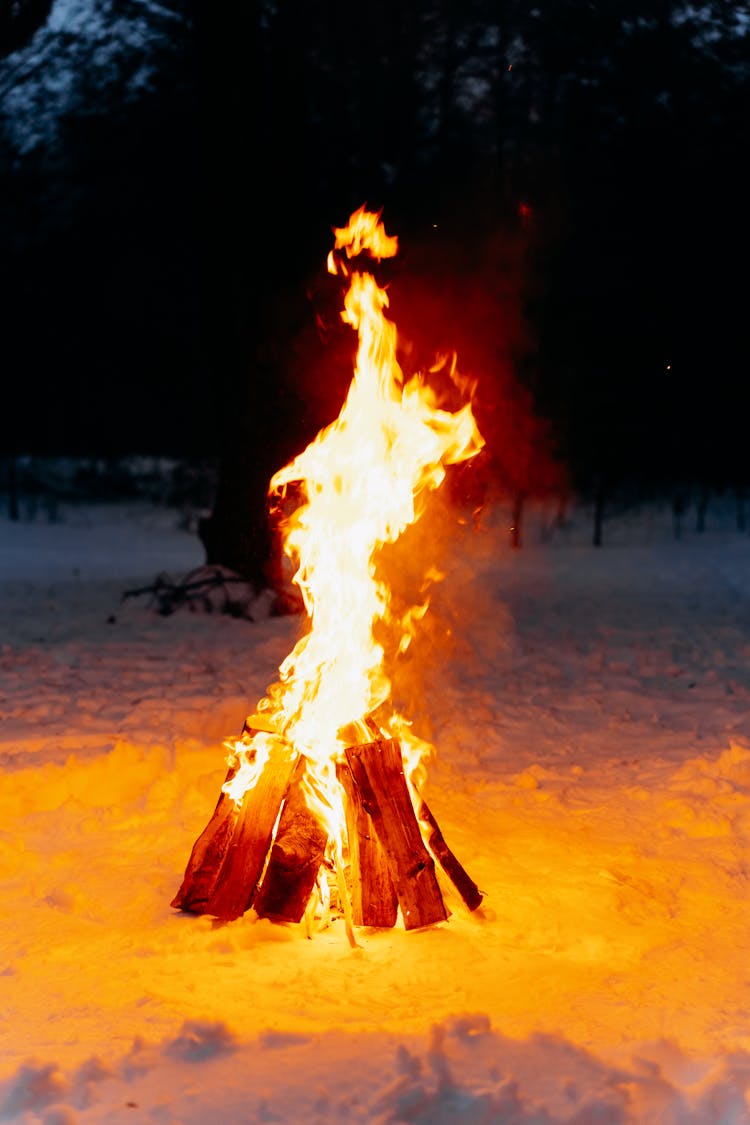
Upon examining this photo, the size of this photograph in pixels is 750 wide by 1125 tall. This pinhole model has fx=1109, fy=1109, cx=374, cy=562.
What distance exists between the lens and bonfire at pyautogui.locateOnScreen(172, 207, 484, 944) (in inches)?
149

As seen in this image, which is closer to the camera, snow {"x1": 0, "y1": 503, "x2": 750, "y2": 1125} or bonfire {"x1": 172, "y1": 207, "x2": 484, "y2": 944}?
snow {"x1": 0, "y1": 503, "x2": 750, "y2": 1125}

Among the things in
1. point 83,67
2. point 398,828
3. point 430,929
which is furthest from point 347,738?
point 83,67

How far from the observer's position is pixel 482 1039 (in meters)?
2.95

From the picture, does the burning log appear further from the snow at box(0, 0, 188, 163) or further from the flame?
the snow at box(0, 0, 188, 163)

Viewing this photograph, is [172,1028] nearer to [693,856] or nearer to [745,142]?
[693,856]

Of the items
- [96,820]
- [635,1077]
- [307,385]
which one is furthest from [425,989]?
[307,385]

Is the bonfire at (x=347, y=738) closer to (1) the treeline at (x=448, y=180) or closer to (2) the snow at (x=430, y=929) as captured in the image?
(2) the snow at (x=430, y=929)

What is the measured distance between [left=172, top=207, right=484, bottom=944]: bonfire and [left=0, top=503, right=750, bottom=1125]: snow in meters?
0.17

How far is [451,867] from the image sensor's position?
3881mm

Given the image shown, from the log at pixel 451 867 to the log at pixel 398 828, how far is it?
10 cm

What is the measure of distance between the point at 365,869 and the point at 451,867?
1.04 ft

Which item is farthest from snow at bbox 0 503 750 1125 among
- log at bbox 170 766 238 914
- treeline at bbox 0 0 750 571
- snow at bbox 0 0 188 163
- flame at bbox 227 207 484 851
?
snow at bbox 0 0 188 163

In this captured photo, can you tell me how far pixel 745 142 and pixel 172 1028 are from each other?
421 inches

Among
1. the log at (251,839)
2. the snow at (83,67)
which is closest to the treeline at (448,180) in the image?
the snow at (83,67)
